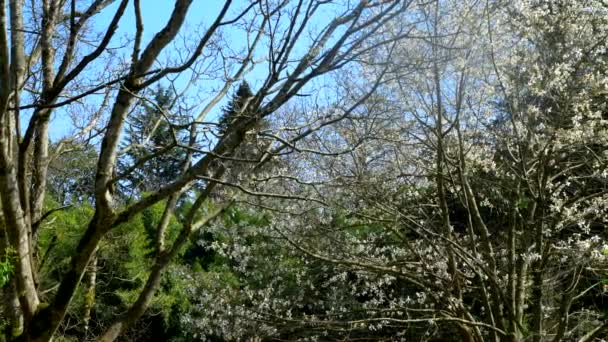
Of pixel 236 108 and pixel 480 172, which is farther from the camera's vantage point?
A: pixel 480 172

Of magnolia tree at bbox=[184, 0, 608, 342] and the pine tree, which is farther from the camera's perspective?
magnolia tree at bbox=[184, 0, 608, 342]

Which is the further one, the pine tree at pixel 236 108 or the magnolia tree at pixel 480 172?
the magnolia tree at pixel 480 172

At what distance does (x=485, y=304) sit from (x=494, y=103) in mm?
2349

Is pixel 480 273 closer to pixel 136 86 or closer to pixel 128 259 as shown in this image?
pixel 136 86

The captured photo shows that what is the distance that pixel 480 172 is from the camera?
8.80 m

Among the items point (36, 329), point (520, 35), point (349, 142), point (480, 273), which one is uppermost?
point (520, 35)

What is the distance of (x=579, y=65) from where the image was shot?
24.4 feet

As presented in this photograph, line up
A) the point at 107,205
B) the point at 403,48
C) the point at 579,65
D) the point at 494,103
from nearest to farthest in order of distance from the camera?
1. the point at 107,205
2. the point at 403,48
3. the point at 579,65
4. the point at 494,103

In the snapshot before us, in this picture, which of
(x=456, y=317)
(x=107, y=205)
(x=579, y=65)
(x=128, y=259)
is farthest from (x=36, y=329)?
(x=128, y=259)

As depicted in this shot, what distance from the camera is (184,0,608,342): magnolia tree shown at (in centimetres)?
739

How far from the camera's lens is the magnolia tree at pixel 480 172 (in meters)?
7.39

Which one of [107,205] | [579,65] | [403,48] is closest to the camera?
[107,205]

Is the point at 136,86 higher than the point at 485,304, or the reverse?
the point at 136,86

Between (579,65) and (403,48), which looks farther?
(579,65)
